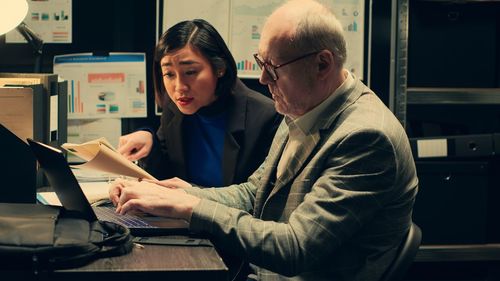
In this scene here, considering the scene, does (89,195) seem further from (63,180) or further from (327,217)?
(327,217)

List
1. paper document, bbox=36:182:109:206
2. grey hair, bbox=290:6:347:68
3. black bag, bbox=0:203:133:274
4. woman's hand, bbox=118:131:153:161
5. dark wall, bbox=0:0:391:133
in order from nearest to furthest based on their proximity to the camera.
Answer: black bag, bbox=0:203:133:274 → grey hair, bbox=290:6:347:68 → paper document, bbox=36:182:109:206 → woman's hand, bbox=118:131:153:161 → dark wall, bbox=0:0:391:133

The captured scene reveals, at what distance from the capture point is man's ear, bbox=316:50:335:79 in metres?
1.53

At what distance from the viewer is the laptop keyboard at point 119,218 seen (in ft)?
5.18

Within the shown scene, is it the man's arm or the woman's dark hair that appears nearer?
the man's arm

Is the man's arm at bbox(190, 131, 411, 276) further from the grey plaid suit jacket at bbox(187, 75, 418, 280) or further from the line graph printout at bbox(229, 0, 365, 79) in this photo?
the line graph printout at bbox(229, 0, 365, 79)

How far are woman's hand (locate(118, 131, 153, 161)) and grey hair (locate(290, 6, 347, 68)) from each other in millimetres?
790

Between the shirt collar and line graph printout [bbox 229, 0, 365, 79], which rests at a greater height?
line graph printout [bbox 229, 0, 365, 79]

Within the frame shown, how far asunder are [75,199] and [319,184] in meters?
0.47

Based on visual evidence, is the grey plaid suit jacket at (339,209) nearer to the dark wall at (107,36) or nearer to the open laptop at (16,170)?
the open laptop at (16,170)

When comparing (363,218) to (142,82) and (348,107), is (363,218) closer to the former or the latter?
(348,107)

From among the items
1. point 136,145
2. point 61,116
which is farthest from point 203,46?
point 61,116

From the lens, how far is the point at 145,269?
1.27 meters

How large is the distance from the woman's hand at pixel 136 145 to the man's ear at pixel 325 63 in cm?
79

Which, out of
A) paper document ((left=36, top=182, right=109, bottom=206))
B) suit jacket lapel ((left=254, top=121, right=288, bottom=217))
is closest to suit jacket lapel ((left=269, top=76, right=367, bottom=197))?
suit jacket lapel ((left=254, top=121, right=288, bottom=217))
